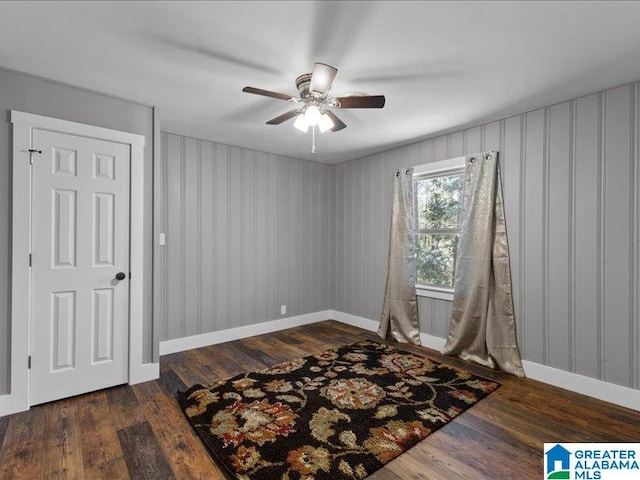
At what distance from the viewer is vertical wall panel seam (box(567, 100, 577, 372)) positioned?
2729 mm

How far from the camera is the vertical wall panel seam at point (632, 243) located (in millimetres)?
2436

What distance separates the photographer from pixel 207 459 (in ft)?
6.08

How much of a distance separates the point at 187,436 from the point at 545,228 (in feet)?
10.9

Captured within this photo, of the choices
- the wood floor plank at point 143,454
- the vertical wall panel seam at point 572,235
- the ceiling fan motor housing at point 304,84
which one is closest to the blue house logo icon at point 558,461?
the vertical wall panel seam at point 572,235

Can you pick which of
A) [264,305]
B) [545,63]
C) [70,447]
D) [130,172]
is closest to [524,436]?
[545,63]

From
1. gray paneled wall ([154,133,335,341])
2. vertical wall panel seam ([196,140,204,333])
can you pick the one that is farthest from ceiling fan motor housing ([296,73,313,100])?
vertical wall panel seam ([196,140,204,333])

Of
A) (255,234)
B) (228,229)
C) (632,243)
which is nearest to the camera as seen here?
(632,243)

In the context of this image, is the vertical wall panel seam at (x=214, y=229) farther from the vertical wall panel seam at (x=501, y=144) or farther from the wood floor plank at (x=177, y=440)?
the vertical wall panel seam at (x=501, y=144)

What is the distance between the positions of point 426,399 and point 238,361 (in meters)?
1.90

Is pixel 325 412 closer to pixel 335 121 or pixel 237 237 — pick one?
pixel 335 121

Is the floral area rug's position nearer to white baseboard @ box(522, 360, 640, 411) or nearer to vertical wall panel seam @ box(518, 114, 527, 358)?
white baseboard @ box(522, 360, 640, 411)
